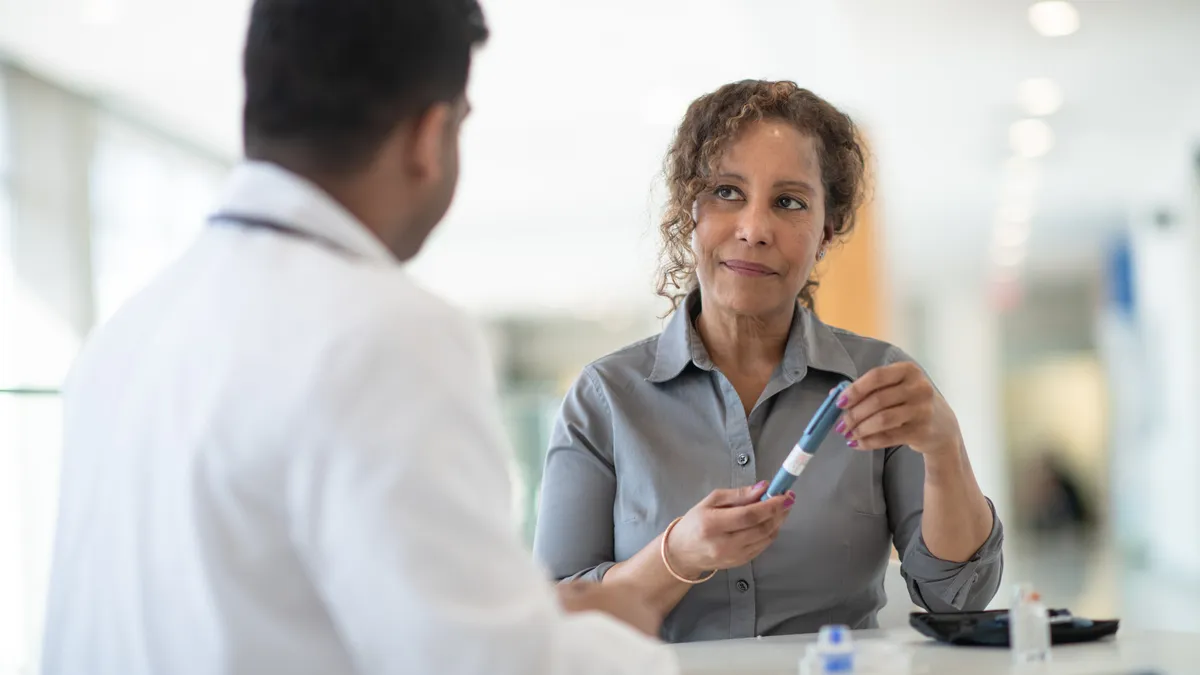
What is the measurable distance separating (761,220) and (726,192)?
11cm

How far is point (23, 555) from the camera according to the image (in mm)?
2154

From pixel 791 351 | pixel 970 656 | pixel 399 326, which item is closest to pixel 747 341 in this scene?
pixel 791 351

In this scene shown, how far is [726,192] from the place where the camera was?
2.02m

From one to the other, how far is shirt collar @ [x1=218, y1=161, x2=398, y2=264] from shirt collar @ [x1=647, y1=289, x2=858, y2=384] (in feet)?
3.44

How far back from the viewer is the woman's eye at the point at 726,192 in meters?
2.01

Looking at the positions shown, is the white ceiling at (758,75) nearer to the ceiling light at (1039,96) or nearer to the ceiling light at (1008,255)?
the ceiling light at (1039,96)

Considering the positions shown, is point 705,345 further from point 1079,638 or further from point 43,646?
point 43,646

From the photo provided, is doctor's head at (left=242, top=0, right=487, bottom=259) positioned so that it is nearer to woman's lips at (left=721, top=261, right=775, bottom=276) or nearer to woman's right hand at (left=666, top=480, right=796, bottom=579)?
woman's right hand at (left=666, top=480, right=796, bottom=579)

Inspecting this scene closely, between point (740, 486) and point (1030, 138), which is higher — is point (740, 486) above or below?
below

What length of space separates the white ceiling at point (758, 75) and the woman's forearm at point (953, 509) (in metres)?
2.46

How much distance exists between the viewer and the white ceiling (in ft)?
21.7

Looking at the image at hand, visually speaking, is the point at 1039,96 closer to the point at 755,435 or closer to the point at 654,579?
the point at 755,435

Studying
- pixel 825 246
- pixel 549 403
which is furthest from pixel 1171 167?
pixel 825 246

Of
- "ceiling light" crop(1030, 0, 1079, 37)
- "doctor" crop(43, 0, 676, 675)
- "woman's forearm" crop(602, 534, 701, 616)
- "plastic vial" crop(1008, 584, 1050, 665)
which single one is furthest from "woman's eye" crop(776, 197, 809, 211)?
"ceiling light" crop(1030, 0, 1079, 37)
